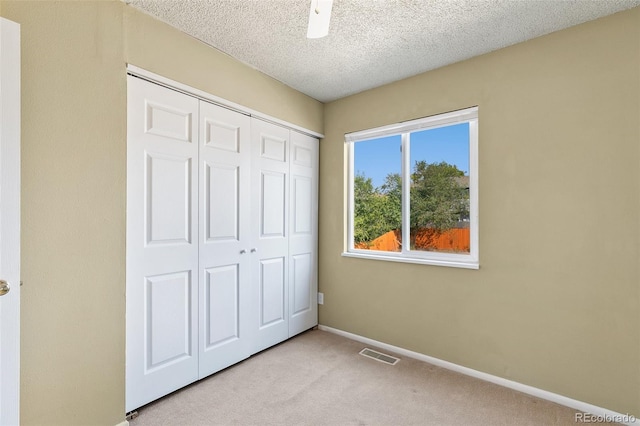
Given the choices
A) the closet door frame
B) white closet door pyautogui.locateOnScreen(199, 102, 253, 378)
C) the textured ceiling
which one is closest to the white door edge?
the closet door frame

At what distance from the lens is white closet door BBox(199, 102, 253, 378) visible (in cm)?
223

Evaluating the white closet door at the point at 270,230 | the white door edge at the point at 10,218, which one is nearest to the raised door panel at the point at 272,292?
the white closet door at the point at 270,230

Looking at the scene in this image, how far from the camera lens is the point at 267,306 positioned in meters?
2.73

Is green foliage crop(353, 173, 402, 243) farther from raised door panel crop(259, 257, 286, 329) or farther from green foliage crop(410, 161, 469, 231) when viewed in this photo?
raised door panel crop(259, 257, 286, 329)

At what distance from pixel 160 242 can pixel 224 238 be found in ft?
1.62

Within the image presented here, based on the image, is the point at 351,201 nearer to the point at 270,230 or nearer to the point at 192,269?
the point at 270,230

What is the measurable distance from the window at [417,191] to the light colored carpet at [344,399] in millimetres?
900

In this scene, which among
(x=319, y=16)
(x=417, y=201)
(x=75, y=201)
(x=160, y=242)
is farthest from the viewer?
(x=417, y=201)

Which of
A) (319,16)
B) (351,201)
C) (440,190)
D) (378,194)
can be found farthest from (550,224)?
(319,16)

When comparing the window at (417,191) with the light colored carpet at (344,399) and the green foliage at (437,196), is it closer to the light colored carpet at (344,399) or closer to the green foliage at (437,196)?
the green foliage at (437,196)

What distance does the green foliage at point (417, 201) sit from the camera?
252 centimetres

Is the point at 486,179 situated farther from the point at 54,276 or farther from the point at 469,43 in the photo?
the point at 54,276

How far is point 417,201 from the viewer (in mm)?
2719

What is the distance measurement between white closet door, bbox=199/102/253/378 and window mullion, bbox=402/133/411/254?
139 cm
